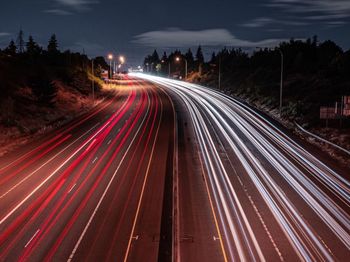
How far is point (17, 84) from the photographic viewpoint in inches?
2675

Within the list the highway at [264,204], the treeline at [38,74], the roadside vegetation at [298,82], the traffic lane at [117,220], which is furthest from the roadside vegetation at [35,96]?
the roadside vegetation at [298,82]

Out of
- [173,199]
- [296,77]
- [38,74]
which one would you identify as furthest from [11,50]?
[173,199]

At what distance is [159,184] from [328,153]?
51.5 ft

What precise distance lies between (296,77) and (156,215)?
57.9m

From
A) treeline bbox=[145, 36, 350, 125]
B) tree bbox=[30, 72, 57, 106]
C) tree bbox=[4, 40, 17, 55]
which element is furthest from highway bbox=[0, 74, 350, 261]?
tree bbox=[4, 40, 17, 55]

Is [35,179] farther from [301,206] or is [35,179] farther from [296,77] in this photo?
[296,77]

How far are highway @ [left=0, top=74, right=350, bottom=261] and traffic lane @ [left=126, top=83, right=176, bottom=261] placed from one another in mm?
54

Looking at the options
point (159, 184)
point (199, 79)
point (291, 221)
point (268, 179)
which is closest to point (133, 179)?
point (159, 184)

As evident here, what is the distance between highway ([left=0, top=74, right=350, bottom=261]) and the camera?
17.2m

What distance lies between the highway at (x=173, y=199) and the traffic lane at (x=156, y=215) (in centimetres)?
5

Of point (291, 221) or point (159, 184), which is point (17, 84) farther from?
point (291, 221)

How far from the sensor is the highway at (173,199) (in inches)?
678

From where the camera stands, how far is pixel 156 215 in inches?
828

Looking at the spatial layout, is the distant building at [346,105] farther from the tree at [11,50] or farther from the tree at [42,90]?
the tree at [11,50]
